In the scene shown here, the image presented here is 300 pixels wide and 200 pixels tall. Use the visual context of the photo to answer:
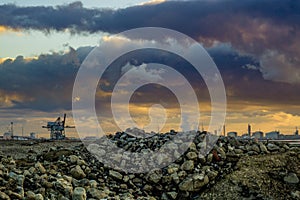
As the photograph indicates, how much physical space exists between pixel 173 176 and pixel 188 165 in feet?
2.25

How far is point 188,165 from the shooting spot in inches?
588

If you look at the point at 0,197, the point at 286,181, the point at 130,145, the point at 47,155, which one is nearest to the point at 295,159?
the point at 286,181

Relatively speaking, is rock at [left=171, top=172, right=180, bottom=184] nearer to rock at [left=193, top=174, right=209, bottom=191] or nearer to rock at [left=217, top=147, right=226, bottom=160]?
rock at [left=193, top=174, right=209, bottom=191]

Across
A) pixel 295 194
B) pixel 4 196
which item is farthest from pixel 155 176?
pixel 4 196

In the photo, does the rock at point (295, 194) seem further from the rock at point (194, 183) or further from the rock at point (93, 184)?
the rock at point (93, 184)

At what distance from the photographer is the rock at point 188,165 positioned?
14.9 metres

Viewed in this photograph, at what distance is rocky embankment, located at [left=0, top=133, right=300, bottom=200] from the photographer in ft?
41.7

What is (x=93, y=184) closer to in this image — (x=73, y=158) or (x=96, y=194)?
(x=96, y=194)

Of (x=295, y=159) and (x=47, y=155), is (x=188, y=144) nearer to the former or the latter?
(x=295, y=159)

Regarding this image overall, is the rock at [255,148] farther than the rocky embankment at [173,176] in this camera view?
Yes

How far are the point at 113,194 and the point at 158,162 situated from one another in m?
2.53

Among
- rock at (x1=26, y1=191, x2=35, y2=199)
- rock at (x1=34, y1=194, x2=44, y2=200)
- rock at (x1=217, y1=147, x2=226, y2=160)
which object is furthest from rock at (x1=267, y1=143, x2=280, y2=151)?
rock at (x1=26, y1=191, x2=35, y2=199)

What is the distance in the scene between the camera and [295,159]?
15.9 meters

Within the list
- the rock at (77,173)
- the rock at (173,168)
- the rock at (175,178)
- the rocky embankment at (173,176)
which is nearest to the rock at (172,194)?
the rocky embankment at (173,176)
